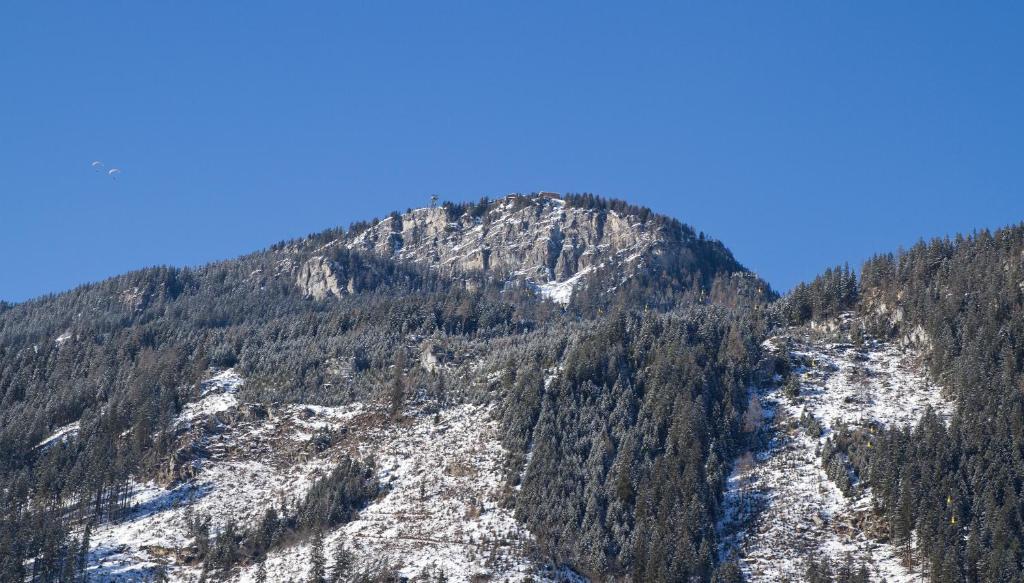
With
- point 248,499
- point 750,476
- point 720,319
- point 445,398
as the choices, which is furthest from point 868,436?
point 248,499

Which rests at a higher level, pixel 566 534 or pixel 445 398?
pixel 445 398

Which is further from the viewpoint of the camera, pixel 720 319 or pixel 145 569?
pixel 720 319

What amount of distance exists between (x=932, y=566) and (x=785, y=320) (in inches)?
3370

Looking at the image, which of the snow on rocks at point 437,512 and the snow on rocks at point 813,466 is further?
the snow on rocks at point 437,512

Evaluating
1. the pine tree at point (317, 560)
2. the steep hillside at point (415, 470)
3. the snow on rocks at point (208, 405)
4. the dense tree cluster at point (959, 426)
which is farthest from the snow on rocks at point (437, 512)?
the dense tree cluster at point (959, 426)

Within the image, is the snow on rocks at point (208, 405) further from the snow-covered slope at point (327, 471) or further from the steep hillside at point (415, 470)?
the steep hillside at point (415, 470)

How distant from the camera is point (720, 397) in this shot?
166 meters

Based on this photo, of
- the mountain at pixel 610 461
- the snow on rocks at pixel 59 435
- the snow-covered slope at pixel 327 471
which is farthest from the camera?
the snow on rocks at pixel 59 435

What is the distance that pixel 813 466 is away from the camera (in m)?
147

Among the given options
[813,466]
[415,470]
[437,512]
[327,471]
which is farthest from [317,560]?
[813,466]

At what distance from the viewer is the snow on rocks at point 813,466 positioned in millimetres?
128500

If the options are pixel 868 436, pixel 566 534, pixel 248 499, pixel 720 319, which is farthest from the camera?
pixel 720 319

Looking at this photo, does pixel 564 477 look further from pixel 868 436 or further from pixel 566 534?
pixel 868 436

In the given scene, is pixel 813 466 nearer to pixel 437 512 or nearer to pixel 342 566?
pixel 437 512
